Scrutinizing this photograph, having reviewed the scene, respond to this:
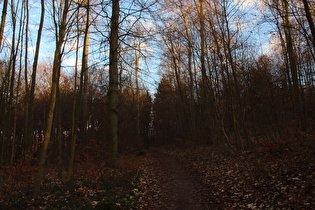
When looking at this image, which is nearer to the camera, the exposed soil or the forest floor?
the exposed soil

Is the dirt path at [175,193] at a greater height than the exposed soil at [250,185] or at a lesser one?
lesser

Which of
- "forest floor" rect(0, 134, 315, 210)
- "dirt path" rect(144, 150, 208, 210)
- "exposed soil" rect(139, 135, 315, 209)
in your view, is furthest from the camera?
"dirt path" rect(144, 150, 208, 210)

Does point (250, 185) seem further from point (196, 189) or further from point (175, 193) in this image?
point (175, 193)

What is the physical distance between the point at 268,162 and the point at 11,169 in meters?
8.05

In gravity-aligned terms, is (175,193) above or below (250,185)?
below

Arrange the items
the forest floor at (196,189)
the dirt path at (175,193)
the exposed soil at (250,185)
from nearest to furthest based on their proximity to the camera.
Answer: the exposed soil at (250,185) → the forest floor at (196,189) → the dirt path at (175,193)

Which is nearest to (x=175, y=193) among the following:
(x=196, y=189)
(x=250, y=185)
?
(x=196, y=189)

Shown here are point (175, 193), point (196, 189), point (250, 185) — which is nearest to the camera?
point (250, 185)

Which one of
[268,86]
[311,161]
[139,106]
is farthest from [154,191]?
[139,106]

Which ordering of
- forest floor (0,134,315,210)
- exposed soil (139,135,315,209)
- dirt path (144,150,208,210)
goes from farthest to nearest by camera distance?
1. dirt path (144,150,208,210)
2. forest floor (0,134,315,210)
3. exposed soil (139,135,315,209)

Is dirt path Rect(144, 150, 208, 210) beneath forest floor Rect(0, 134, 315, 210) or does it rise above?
beneath

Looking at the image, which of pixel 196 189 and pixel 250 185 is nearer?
pixel 250 185

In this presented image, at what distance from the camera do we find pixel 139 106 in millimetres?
27453

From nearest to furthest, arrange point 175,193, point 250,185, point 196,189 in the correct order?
point 250,185
point 175,193
point 196,189
